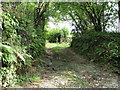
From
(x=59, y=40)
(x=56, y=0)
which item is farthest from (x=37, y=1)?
(x=59, y=40)

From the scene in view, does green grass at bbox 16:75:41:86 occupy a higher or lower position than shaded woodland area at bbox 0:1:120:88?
lower

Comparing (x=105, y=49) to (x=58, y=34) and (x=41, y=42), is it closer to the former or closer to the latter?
(x=41, y=42)

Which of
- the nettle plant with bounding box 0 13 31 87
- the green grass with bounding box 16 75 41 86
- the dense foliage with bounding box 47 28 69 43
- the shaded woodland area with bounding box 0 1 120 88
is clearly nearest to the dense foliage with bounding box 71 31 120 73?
the shaded woodland area with bounding box 0 1 120 88

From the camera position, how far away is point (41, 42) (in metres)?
6.41

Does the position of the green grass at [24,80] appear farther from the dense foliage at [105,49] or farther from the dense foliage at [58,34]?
the dense foliage at [58,34]

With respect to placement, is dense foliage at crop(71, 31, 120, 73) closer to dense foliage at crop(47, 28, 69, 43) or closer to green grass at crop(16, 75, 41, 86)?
green grass at crop(16, 75, 41, 86)

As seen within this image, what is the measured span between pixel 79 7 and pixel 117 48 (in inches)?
195

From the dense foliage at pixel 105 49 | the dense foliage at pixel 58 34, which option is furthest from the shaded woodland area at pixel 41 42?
the dense foliage at pixel 58 34

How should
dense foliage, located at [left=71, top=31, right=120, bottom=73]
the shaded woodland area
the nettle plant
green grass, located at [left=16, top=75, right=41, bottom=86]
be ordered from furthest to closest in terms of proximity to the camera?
dense foliage, located at [left=71, top=31, right=120, bottom=73]
green grass, located at [left=16, top=75, right=41, bottom=86]
the shaded woodland area
the nettle plant

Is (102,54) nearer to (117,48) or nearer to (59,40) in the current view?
(117,48)

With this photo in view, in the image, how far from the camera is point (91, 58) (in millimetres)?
7562

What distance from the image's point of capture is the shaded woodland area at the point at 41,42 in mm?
3251

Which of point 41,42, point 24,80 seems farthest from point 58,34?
point 24,80

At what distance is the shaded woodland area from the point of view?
3.25 metres
